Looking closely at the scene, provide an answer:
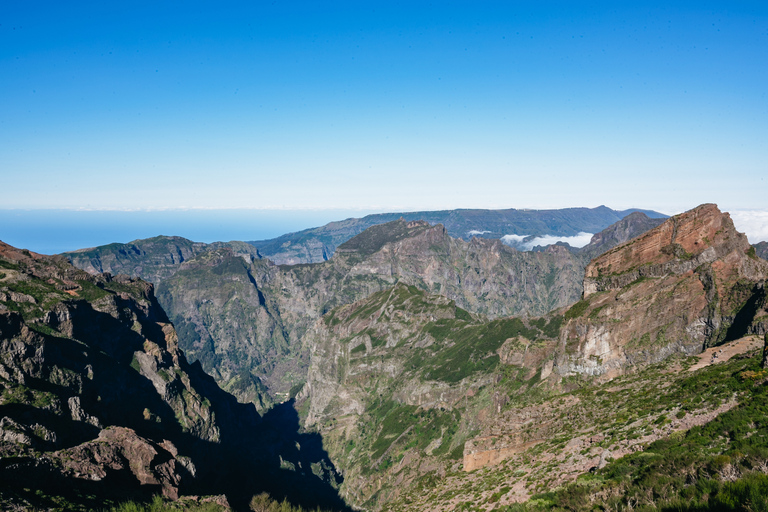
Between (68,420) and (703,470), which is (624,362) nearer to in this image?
(703,470)

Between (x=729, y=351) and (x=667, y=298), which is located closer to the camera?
(x=729, y=351)

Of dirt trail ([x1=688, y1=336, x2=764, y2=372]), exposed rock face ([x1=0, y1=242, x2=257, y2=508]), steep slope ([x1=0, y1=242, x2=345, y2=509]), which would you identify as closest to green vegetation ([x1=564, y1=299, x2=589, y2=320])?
dirt trail ([x1=688, y1=336, x2=764, y2=372])

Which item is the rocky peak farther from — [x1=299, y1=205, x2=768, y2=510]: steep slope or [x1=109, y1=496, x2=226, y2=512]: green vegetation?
[x1=109, y1=496, x2=226, y2=512]: green vegetation

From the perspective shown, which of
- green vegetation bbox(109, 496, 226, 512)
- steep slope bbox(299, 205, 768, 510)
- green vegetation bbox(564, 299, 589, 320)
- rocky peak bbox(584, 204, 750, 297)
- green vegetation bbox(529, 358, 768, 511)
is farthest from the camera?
green vegetation bbox(564, 299, 589, 320)

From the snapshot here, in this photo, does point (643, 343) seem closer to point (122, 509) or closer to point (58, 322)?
point (122, 509)

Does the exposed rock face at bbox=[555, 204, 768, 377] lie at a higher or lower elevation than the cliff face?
higher

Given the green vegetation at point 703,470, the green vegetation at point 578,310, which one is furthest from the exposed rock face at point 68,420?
the green vegetation at point 578,310

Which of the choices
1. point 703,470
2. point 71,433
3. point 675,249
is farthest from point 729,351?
point 71,433

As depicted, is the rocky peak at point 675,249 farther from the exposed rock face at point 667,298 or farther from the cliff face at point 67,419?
the cliff face at point 67,419
